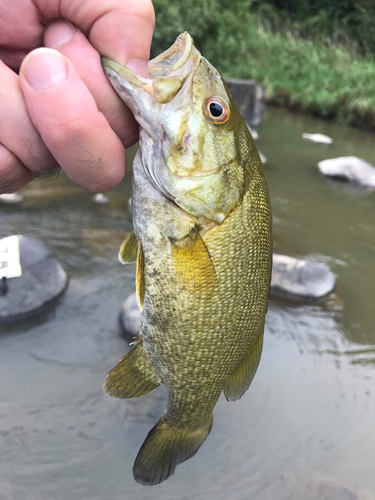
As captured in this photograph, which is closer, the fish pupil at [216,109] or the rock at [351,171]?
the fish pupil at [216,109]

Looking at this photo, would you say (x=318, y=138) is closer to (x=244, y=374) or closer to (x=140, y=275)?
(x=244, y=374)

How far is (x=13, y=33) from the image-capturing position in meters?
1.42

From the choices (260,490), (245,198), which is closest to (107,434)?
(260,490)

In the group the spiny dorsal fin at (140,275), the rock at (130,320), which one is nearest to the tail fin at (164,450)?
the spiny dorsal fin at (140,275)

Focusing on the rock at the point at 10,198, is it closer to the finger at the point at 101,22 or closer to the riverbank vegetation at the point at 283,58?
the finger at the point at 101,22

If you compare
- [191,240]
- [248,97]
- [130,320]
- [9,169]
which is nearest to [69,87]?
[9,169]

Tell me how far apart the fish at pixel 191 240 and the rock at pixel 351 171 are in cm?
778

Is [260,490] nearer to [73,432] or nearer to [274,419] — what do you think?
[274,419]

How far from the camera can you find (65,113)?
1.22 metres

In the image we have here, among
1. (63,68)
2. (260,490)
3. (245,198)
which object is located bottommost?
(260,490)

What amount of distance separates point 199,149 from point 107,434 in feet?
8.91

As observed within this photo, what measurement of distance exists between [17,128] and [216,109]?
2.40 ft

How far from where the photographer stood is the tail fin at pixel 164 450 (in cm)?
188

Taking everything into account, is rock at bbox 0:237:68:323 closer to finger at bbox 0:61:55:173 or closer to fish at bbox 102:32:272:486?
fish at bbox 102:32:272:486
